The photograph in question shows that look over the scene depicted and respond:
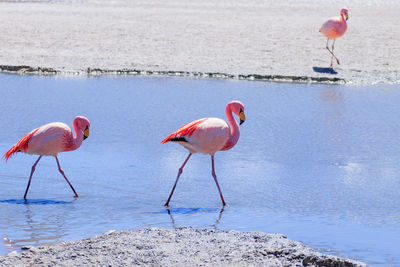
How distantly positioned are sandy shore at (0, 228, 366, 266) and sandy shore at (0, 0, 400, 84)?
26.9 ft

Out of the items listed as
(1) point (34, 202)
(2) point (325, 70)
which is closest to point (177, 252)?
(1) point (34, 202)

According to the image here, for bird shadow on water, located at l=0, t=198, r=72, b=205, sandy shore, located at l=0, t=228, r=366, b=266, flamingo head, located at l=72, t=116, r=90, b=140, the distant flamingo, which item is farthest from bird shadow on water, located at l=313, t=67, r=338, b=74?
sandy shore, located at l=0, t=228, r=366, b=266

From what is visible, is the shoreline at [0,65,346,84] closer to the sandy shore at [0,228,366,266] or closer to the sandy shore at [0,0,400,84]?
the sandy shore at [0,0,400,84]

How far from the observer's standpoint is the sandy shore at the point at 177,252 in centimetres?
440

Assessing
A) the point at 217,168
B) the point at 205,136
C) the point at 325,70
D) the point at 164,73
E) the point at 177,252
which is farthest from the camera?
the point at 325,70

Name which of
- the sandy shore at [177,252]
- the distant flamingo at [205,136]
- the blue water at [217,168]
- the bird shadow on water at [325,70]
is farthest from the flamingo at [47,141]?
the bird shadow on water at [325,70]

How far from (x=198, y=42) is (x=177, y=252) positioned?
1095cm

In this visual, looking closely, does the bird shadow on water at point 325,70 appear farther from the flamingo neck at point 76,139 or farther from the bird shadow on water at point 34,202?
the bird shadow on water at point 34,202

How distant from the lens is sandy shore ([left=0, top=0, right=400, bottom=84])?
13367mm

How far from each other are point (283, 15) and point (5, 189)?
13173 mm

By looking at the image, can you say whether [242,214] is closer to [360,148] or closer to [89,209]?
[89,209]

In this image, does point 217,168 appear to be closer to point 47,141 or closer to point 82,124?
point 82,124

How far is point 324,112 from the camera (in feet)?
33.1

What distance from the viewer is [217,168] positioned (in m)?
7.38
